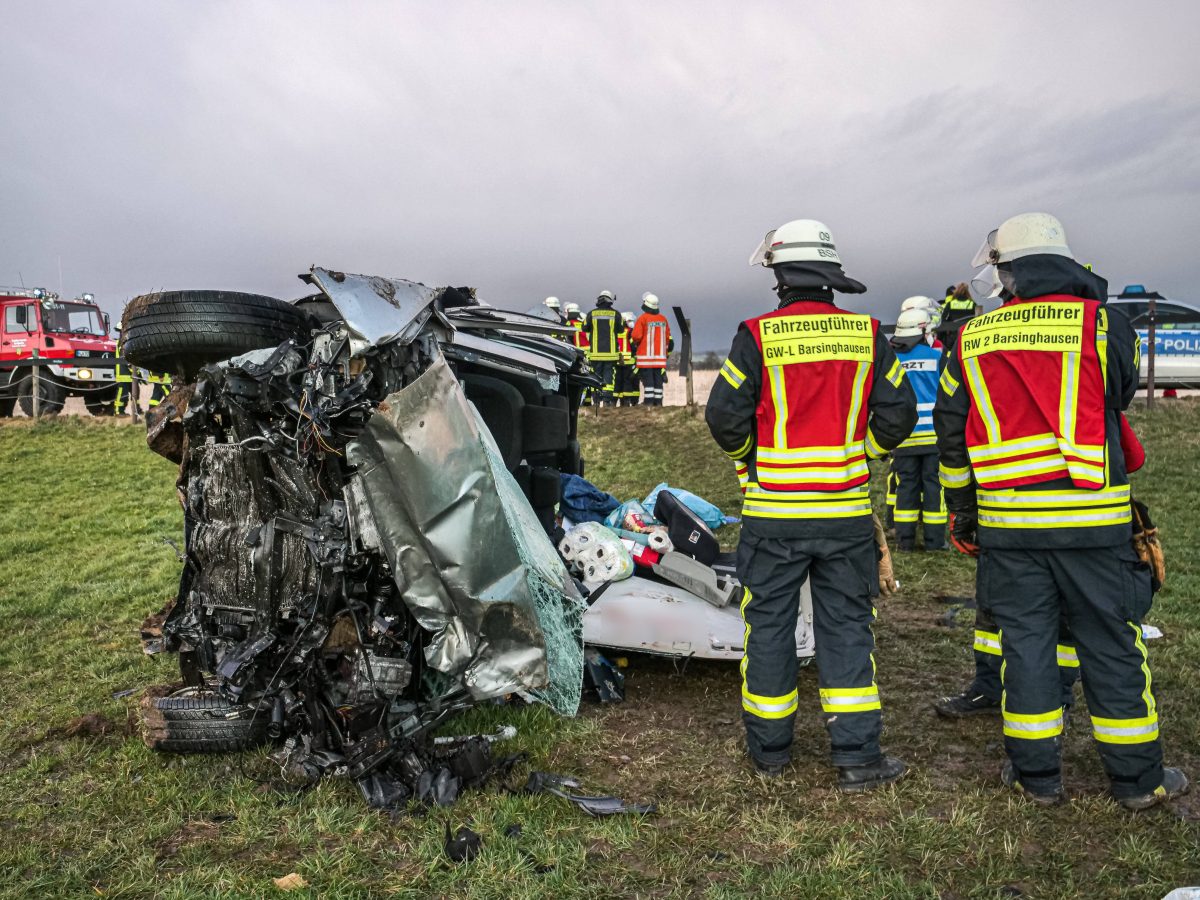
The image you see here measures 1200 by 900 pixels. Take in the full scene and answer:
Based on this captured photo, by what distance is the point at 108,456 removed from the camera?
11.5 m

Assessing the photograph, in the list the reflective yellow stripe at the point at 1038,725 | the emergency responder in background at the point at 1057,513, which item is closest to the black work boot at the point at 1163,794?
the emergency responder in background at the point at 1057,513

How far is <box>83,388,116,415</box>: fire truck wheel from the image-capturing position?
52.3ft

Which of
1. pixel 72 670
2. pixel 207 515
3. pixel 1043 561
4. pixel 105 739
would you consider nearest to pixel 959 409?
pixel 1043 561

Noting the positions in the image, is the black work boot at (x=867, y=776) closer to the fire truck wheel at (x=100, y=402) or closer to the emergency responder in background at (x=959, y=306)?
the emergency responder in background at (x=959, y=306)

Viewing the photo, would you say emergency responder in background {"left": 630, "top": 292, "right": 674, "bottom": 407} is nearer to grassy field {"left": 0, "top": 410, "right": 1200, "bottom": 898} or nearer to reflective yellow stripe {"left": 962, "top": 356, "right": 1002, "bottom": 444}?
grassy field {"left": 0, "top": 410, "right": 1200, "bottom": 898}

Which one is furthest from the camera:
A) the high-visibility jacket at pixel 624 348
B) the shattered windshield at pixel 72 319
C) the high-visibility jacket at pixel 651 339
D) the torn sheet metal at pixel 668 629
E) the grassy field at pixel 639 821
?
the shattered windshield at pixel 72 319

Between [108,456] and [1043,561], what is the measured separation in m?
11.7

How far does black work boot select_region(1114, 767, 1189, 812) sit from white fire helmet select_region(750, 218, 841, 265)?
6.78 ft

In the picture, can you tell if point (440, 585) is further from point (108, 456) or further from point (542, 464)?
point (108, 456)

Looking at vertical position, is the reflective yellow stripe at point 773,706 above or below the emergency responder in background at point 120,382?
below

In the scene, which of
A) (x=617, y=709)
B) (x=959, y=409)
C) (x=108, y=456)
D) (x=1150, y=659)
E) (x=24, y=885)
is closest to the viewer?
(x=24, y=885)

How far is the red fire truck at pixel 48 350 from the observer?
578 inches

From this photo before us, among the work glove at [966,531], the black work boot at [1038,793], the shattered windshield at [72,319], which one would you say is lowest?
the black work boot at [1038,793]

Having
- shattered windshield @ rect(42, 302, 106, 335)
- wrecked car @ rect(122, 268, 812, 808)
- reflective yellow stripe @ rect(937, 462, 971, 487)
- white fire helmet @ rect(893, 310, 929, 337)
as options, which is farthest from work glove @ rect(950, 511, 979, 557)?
shattered windshield @ rect(42, 302, 106, 335)
